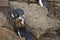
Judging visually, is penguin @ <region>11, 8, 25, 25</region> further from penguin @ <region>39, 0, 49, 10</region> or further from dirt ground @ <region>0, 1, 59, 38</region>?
penguin @ <region>39, 0, 49, 10</region>

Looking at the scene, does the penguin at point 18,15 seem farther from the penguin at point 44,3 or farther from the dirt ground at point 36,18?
the penguin at point 44,3

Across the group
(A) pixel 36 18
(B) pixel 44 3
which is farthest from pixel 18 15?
(B) pixel 44 3

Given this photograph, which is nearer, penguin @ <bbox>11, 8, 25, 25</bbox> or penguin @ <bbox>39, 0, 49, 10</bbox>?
penguin @ <bbox>11, 8, 25, 25</bbox>

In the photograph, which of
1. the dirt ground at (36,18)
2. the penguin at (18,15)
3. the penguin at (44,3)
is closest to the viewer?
the dirt ground at (36,18)

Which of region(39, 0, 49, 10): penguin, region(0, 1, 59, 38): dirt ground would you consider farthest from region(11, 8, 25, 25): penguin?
region(39, 0, 49, 10): penguin

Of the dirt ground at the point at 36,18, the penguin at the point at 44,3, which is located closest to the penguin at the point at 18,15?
the dirt ground at the point at 36,18

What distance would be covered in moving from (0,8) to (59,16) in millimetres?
1496

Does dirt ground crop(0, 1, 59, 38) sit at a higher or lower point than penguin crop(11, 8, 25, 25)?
lower

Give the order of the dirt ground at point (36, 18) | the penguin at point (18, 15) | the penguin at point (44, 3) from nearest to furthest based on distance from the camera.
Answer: the dirt ground at point (36, 18) < the penguin at point (18, 15) < the penguin at point (44, 3)

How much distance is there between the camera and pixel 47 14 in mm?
5738

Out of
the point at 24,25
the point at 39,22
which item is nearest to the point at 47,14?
the point at 39,22

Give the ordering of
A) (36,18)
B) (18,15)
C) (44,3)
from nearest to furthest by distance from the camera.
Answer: (18,15), (36,18), (44,3)

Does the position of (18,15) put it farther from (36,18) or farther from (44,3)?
(44,3)

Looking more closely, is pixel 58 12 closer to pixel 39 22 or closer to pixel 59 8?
pixel 59 8
